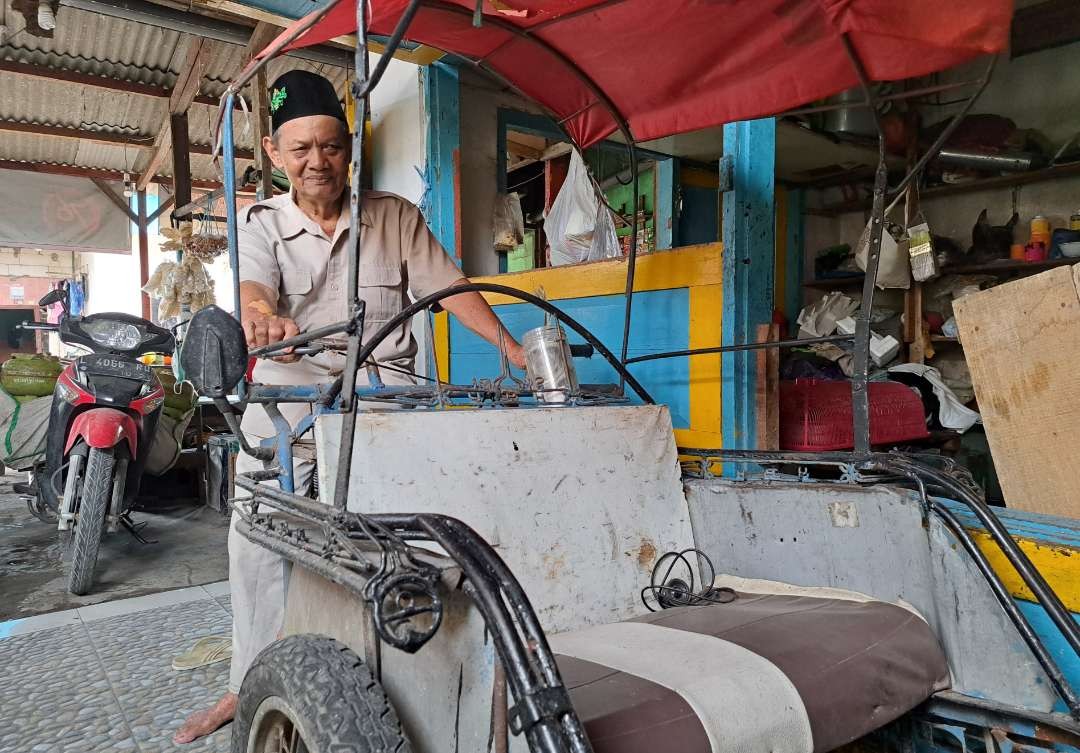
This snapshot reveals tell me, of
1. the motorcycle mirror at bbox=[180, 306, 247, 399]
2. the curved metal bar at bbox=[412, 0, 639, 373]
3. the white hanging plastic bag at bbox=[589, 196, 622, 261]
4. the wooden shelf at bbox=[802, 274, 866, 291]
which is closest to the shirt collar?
the curved metal bar at bbox=[412, 0, 639, 373]

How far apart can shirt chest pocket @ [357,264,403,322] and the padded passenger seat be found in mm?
1230

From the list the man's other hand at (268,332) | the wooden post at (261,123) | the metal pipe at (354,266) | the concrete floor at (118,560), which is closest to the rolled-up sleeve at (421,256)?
the man's other hand at (268,332)

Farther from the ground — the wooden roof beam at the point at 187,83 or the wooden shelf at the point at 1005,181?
the wooden roof beam at the point at 187,83

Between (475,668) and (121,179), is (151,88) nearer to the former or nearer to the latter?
(121,179)

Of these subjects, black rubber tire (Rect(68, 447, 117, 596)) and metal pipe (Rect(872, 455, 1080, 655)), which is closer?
metal pipe (Rect(872, 455, 1080, 655))

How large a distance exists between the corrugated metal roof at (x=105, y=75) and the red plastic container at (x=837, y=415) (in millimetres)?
3650

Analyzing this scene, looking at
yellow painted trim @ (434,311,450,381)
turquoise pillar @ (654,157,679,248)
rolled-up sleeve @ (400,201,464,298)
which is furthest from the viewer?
turquoise pillar @ (654,157,679,248)

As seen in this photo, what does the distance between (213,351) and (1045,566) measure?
75.0 inches

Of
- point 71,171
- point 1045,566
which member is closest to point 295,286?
point 1045,566

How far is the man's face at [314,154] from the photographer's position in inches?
81.1

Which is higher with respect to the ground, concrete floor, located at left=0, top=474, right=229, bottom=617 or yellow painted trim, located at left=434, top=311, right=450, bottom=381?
yellow painted trim, located at left=434, top=311, right=450, bottom=381

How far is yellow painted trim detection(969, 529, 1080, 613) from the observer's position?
155 centimetres

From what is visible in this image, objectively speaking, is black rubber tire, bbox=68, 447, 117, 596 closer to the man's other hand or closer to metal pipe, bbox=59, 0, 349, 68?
the man's other hand

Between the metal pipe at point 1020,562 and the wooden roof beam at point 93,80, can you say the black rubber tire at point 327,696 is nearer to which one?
the metal pipe at point 1020,562
